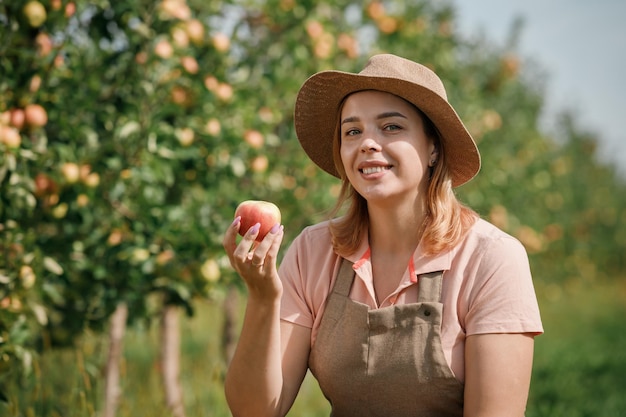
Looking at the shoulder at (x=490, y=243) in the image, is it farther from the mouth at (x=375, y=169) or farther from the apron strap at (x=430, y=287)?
the mouth at (x=375, y=169)

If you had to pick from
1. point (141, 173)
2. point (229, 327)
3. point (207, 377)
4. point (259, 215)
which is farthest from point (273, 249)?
point (207, 377)

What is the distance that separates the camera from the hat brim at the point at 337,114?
1.84 m

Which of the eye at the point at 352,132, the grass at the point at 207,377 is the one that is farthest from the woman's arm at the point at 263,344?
the grass at the point at 207,377

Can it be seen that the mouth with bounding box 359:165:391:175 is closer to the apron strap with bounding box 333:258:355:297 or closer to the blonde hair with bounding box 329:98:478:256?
the blonde hair with bounding box 329:98:478:256

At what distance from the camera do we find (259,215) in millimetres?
1817

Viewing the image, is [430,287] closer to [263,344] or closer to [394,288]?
[394,288]

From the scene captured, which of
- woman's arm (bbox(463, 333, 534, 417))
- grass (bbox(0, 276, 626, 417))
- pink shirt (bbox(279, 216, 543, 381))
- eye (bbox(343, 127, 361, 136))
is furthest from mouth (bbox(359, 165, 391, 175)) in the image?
grass (bbox(0, 276, 626, 417))

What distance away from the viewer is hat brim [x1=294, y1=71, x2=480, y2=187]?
1.84 metres

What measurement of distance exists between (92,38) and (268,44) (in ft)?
3.45

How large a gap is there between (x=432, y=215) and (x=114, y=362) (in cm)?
160

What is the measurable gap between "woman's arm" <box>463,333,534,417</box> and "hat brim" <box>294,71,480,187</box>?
1.58 ft

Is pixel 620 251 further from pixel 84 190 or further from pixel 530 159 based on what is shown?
pixel 84 190

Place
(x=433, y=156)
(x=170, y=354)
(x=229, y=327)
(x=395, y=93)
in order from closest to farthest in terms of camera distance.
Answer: (x=395, y=93) < (x=433, y=156) < (x=170, y=354) < (x=229, y=327)

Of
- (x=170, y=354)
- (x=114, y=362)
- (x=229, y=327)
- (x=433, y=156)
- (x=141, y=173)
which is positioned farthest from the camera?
(x=229, y=327)
